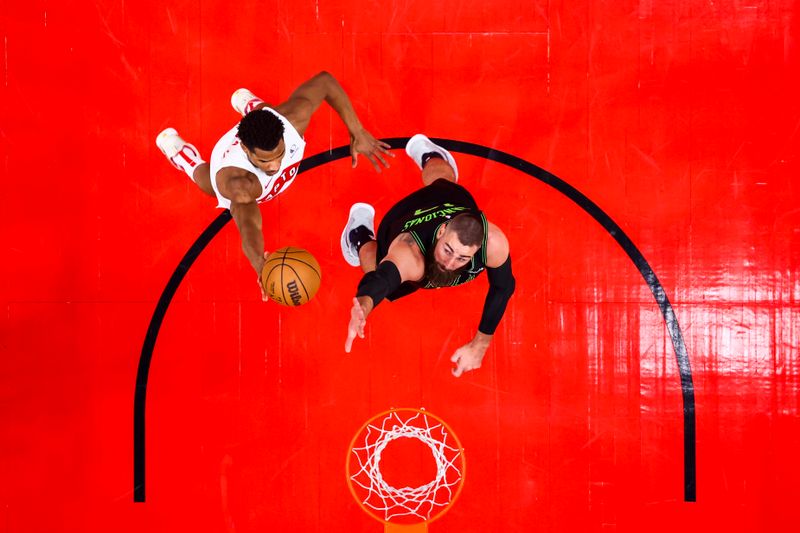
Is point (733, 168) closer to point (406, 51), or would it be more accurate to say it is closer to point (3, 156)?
point (406, 51)

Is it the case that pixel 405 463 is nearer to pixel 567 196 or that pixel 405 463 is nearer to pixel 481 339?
pixel 481 339

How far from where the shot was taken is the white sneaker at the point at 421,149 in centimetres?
460

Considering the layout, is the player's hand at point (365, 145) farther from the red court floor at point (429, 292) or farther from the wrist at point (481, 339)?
the wrist at point (481, 339)

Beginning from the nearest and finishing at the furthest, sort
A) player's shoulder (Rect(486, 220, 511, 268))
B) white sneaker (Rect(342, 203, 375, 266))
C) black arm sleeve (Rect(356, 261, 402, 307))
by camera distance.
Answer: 1. black arm sleeve (Rect(356, 261, 402, 307))
2. player's shoulder (Rect(486, 220, 511, 268))
3. white sneaker (Rect(342, 203, 375, 266))

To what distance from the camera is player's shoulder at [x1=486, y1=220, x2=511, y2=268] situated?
3617mm

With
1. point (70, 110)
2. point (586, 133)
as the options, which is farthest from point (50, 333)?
point (586, 133)

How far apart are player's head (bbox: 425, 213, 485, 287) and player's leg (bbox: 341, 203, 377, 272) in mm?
938

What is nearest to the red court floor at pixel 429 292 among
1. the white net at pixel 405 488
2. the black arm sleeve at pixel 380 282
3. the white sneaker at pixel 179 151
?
the white net at pixel 405 488

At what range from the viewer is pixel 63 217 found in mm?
4988

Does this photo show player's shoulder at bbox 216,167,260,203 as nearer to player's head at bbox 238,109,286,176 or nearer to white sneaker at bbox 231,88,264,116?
player's head at bbox 238,109,286,176

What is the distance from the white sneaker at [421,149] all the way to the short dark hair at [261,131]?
4.50 ft

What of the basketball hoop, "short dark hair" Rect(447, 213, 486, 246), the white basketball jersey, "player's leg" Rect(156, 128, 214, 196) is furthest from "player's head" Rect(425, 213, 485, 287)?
"player's leg" Rect(156, 128, 214, 196)

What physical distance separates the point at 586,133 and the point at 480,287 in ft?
4.99

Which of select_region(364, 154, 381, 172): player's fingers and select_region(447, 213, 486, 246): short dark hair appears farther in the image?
select_region(364, 154, 381, 172): player's fingers
